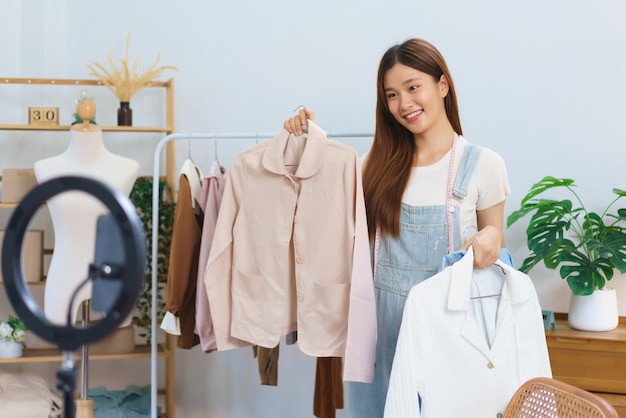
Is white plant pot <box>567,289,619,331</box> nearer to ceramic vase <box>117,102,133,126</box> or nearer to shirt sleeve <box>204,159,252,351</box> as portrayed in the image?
shirt sleeve <box>204,159,252,351</box>

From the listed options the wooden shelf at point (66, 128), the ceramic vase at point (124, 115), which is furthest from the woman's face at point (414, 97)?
the ceramic vase at point (124, 115)

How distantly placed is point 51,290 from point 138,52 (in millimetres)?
1552

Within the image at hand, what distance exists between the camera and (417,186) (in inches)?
92.6

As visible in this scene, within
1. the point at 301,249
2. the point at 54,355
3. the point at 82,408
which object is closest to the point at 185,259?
the point at 301,249

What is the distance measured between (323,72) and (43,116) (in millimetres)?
1332

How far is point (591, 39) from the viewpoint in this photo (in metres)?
3.24

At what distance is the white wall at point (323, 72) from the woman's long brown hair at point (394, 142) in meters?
1.04

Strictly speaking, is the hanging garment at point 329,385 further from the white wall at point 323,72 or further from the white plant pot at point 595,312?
the white plant pot at point 595,312

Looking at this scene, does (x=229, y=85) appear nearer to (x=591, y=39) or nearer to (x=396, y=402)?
(x=591, y=39)

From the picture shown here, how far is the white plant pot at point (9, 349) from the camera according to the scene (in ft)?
11.7

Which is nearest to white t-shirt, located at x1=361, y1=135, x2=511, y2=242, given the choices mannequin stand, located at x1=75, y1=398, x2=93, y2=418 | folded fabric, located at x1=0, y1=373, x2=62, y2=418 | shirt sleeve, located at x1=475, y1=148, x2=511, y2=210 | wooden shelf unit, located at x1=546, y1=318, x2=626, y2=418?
shirt sleeve, located at x1=475, y1=148, x2=511, y2=210

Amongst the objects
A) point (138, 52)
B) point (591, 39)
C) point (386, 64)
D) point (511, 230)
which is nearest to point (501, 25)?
point (591, 39)

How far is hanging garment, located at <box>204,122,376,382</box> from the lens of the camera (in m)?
2.48

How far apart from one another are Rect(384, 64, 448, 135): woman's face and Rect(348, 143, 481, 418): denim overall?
0.51 ft
